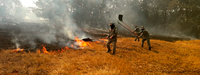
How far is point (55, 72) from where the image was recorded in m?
4.51

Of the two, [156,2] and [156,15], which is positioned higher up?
[156,2]

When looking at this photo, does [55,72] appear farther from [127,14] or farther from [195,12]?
[127,14]

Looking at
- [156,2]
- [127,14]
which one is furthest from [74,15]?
[156,2]

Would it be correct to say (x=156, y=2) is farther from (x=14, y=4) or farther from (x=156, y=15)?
(x=14, y=4)

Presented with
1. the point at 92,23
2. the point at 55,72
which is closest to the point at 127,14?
the point at 92,23

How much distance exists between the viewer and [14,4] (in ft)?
159

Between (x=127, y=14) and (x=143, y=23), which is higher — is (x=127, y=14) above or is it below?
above

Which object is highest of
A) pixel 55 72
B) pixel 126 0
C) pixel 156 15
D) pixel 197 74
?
pixel 126 0

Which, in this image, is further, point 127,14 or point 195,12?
point 127,14

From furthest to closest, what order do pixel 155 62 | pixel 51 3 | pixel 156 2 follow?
pixel 156 2, pixel 51 3, pixel 155 62

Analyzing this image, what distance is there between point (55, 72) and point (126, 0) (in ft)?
141

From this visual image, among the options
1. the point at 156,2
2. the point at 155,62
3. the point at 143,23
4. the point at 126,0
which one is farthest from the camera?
the point at 126,0

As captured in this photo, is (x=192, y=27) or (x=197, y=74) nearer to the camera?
(x=197, y=74)

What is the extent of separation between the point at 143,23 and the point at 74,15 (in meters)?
23.9
